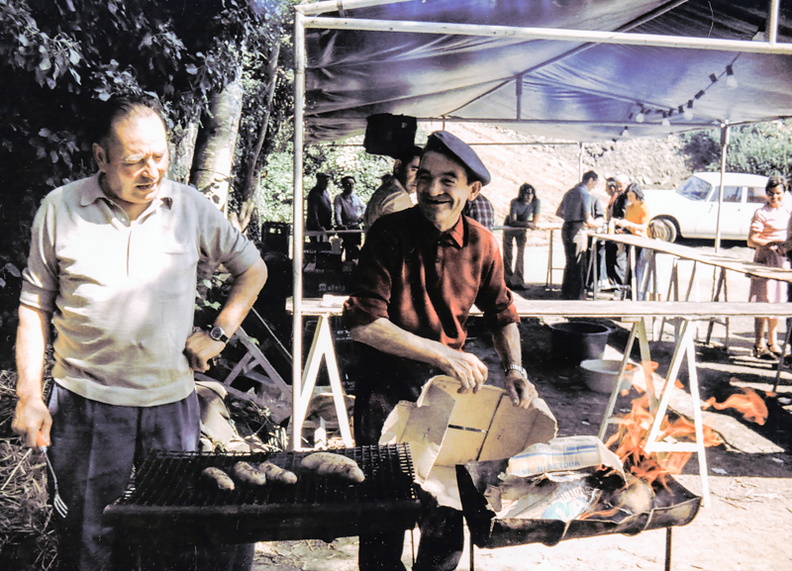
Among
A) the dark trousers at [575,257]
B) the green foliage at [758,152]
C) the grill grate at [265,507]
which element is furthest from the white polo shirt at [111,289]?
the green foliage at [758,152]

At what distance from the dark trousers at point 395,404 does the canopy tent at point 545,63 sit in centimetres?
114

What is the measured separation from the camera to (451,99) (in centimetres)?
863

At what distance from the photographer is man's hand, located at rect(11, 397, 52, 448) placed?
211 centimetres

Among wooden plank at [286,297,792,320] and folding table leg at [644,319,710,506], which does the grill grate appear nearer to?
wooden plank at [286,297,792,320]

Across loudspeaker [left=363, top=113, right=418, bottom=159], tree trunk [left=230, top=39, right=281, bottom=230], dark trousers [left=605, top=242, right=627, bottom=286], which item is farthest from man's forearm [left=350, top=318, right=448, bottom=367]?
dark trousers [left=605, top=242, right=627, bottom=286]

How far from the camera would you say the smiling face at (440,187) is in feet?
8.09

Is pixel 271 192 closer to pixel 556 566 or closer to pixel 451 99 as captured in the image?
pixel 451 99

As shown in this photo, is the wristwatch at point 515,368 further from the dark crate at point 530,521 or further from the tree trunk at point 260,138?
the tree trunk at point 260,138

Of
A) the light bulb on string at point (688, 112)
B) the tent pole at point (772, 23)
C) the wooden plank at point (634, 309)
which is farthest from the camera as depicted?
the light bulb on string at point (688, 112)

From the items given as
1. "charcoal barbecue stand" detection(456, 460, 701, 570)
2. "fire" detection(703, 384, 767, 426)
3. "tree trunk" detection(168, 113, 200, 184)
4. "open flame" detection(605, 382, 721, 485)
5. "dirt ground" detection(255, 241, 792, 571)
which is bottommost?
"dirt ground" detection(255, 241, 792, 571)

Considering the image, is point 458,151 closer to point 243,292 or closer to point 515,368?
point 515,368

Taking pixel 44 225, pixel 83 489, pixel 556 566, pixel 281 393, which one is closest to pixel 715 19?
pixel 556 566

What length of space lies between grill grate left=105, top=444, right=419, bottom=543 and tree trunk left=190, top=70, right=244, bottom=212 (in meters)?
5.10

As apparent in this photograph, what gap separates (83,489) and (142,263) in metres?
0.83
